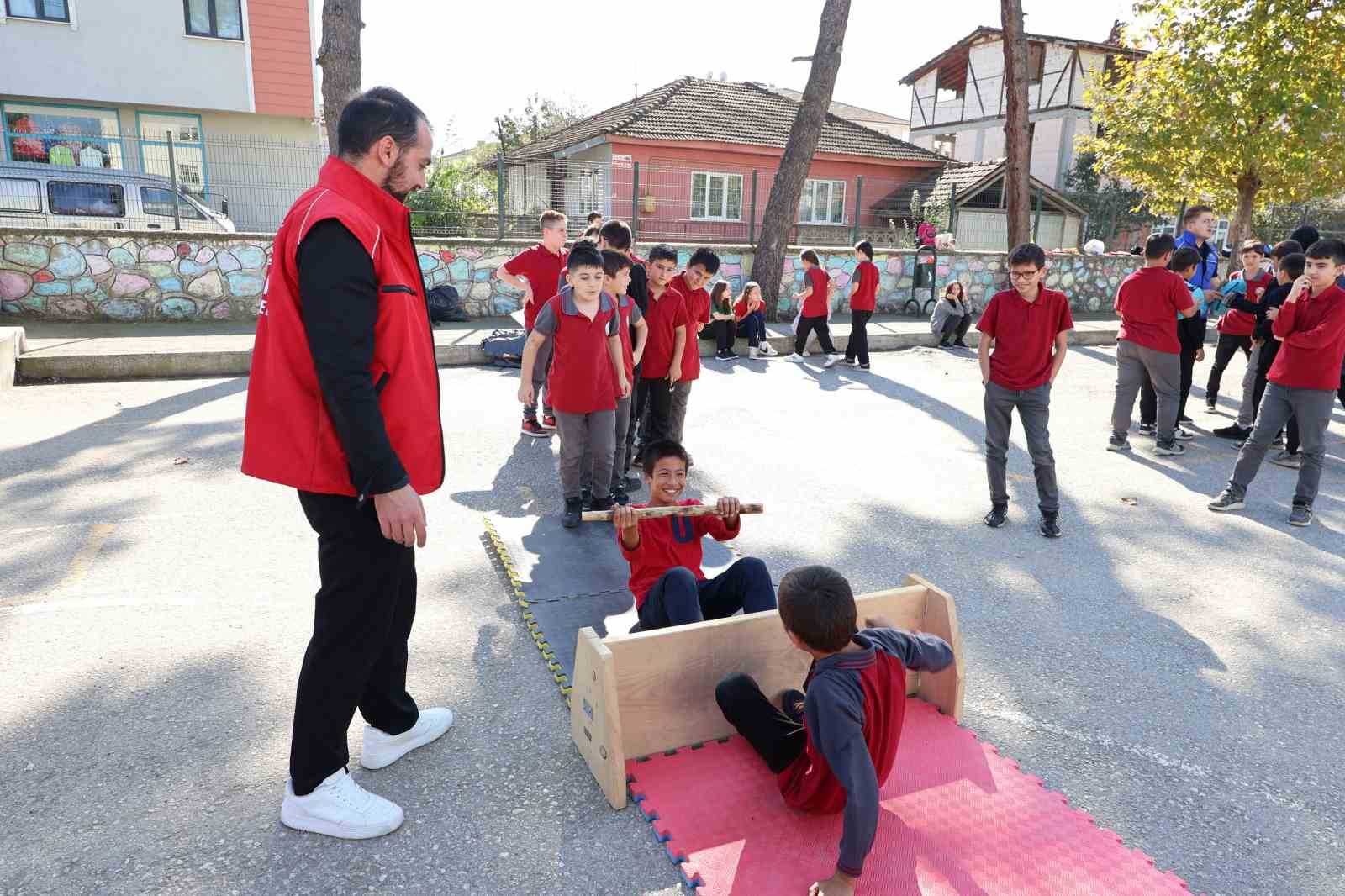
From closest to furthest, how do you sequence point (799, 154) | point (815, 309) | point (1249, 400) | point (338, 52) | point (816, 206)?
point (1249, 400) < point (338, 52) < point (815, 309) < point (799, 154) < point (816, 206)

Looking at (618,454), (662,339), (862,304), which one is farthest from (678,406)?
(862,304)

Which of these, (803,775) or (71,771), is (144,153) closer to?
(71,771)

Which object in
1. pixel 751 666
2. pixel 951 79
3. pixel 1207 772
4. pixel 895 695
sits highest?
pixel 951 79

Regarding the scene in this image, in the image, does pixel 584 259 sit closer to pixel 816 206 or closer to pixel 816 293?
pixel 816 293

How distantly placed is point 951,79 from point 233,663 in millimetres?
40718

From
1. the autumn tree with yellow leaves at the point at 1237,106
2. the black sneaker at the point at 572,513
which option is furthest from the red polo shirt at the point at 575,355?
the autumn tree with yellow leaves at the point at 1237,106

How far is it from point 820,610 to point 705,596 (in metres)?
1.27

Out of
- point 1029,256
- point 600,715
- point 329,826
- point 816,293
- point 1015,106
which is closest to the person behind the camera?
point 329,826

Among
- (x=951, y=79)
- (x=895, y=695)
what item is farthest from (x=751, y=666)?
(x=951, y=79)

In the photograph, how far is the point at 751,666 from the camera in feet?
10.8

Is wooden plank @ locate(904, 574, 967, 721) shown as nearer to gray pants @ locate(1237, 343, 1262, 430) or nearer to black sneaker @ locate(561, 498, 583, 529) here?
black sneaker @ locate(561, 498, 583, 529)

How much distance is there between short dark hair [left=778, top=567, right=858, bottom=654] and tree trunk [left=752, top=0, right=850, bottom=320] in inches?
488

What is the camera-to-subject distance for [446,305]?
13.7 m

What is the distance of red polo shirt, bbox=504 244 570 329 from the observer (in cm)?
790
